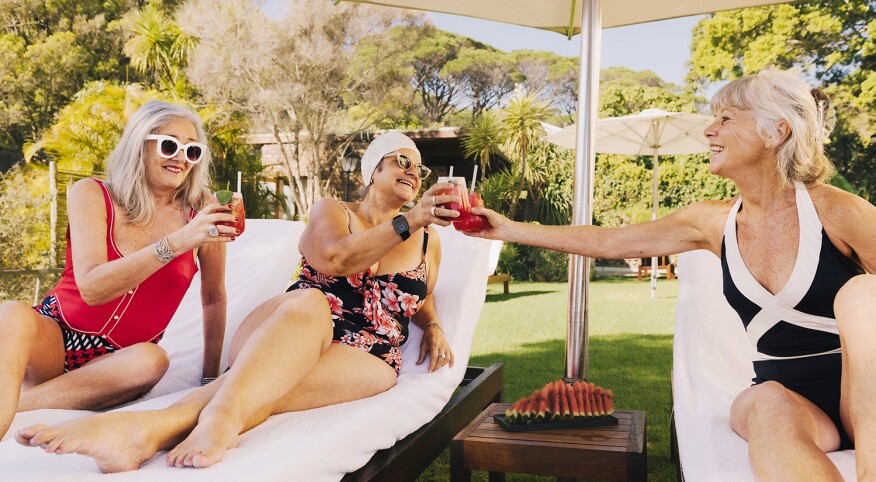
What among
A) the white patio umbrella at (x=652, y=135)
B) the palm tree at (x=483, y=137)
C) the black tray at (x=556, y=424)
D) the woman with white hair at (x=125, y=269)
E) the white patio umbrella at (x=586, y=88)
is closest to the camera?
the woman with white hair at (x=125, y=269)

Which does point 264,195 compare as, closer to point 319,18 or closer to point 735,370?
point 319,18

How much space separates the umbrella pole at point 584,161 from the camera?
3.25 metres

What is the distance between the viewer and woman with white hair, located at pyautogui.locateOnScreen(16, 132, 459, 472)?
1.77 m

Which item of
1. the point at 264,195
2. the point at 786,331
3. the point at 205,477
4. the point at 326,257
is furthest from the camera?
the point at 264,195

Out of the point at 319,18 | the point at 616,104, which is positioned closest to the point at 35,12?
the point at 319,18

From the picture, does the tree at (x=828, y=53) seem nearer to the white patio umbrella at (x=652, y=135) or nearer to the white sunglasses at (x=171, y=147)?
the white patio umbrella at (x=652, y=135)

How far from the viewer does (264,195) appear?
47.4 ft

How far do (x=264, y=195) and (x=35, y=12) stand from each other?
13218 millimetres

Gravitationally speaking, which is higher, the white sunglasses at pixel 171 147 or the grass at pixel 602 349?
the white sunglasses at pixel 171 147

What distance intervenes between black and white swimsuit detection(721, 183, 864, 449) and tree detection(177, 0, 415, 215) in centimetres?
1854

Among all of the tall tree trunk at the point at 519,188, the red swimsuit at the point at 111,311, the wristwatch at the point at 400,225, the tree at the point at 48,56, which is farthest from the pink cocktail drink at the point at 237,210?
the tree at the point at 48,56

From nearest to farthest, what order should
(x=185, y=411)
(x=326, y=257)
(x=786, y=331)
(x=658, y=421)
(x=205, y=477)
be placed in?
(x=205, y=477) < (x=185, y=411) < (x=786, y=331) < (x=326, y=257) < (x=658, y=421)

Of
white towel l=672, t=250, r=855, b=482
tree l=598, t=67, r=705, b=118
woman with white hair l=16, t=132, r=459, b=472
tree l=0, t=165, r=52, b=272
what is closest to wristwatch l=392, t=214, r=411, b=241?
woman with white hair l=16, t=132, r=459, b=472

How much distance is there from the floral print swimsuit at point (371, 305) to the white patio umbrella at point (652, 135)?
7.60 metres
